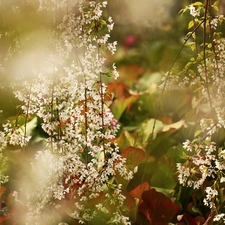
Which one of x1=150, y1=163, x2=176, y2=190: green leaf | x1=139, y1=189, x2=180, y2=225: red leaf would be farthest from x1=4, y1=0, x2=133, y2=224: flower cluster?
x1=150, y1=163, x2=176, y2=190: green leaf

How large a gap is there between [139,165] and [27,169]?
0.49m

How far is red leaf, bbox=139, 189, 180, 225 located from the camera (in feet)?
5.90

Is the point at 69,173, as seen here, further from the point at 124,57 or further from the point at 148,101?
the point at 124,57

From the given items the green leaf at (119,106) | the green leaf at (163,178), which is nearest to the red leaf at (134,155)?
the green leaf at (163,178)

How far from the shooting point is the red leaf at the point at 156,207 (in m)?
1.80

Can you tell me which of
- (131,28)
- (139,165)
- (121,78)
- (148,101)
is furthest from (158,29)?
(139,165)

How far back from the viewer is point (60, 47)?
1.58 m

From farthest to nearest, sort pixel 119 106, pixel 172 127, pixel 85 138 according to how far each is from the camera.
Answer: pixel 119 106
pixel 172 127
pixel 85 138

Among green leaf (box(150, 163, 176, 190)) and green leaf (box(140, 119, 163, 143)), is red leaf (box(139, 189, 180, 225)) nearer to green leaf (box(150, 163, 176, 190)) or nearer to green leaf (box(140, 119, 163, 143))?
green leaf (box(150, 163, 176, 190))

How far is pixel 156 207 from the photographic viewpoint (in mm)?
1802

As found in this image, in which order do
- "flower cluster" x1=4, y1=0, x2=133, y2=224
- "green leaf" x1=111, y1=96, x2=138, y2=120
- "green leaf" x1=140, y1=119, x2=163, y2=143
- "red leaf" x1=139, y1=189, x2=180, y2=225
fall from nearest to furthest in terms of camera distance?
"flower cluster" x1=4, y1=0, x2=133, y2=224
"red leaf" x1=139, y1=189, x2=180, y2=225
"green leaf" x1=140, y1=119, x2=163, y2=143
"green leaf" x1=111, y1=96, x2=138, y2=120

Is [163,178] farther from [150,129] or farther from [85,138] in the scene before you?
[85,138]

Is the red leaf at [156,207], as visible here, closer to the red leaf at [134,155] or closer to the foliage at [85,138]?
the foliage at [85,138]

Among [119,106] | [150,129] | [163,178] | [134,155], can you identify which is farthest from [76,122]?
[119,106]
